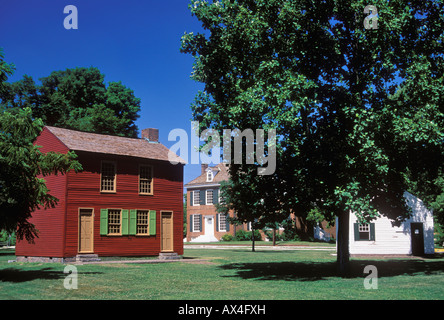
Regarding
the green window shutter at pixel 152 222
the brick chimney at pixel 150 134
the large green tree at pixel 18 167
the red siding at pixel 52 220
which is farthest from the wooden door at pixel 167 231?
the large green tree at pixel 18 167

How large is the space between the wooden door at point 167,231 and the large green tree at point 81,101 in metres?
14.6

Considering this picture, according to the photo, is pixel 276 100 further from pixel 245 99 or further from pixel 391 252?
pixel 391 252

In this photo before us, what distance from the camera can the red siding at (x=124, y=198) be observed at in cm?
2716

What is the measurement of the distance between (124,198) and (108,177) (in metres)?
1.62

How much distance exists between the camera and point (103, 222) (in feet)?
92.0

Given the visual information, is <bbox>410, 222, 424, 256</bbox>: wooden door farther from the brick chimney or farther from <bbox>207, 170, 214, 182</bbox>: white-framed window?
<bbox>207, 170, 214, 182</bbox>: white-framed window

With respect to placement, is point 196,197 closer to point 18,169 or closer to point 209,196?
point 209,196

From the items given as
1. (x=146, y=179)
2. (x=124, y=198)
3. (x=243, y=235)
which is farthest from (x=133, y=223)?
(x=243, y=235)

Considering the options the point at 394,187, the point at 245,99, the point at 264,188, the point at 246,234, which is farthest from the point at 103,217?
the point at 246,234

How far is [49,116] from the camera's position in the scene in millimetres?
44344

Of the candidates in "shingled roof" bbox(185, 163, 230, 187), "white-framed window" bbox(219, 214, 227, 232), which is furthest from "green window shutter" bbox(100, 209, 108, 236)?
"shingled roof" bbox(185, 163, 230, 187)

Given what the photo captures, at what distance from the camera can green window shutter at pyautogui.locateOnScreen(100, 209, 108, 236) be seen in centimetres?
2795

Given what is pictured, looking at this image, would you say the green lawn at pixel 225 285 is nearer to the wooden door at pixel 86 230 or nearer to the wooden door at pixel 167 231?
the wooden door at pixel 86 230

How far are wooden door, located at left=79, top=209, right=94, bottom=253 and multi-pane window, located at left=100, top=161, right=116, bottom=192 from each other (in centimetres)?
173
